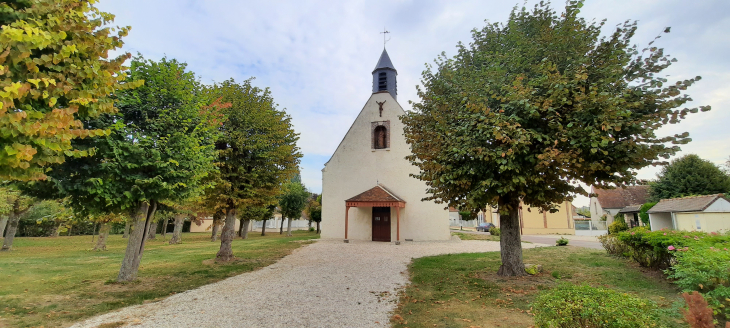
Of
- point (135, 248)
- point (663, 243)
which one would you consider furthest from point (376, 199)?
point (663, 243)

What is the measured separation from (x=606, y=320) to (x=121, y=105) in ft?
32.5

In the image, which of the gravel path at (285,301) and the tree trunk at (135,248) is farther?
the tree trunk at (135,248)

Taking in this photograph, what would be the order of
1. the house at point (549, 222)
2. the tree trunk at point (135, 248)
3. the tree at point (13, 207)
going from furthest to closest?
the house at point (549, 222), the tree at point (13, 207), the tree trunk at point (135, 248)

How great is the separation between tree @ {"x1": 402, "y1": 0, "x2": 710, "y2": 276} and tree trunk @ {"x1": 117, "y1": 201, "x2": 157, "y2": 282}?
25.2 feet

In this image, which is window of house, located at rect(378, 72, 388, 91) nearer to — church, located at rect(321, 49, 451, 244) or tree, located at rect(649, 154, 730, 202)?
church, located at rect(321, 49, 451, 244)

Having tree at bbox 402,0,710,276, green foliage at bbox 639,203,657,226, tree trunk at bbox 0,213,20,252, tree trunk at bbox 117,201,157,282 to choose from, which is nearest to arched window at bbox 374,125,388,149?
tree at bbox 402,0,710,276

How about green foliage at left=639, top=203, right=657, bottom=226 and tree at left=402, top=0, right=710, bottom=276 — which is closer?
tree at left=402, top=0, right=710, bottom=276

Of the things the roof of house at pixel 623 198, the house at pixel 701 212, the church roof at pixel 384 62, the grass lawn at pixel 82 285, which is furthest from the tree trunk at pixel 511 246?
the roof of house at pixel 623 198

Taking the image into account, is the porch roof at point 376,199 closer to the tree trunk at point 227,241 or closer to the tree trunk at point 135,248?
the tree trunk at point 227,241

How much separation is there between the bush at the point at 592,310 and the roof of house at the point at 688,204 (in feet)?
75.0

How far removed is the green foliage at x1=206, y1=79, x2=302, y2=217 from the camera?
1198 cm

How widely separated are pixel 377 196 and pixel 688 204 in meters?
19.9

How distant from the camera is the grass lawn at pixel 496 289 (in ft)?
17.0

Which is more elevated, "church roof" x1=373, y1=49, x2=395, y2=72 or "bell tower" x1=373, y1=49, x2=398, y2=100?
"church roof" x1=373, y1=49, x2=395, y2=72
